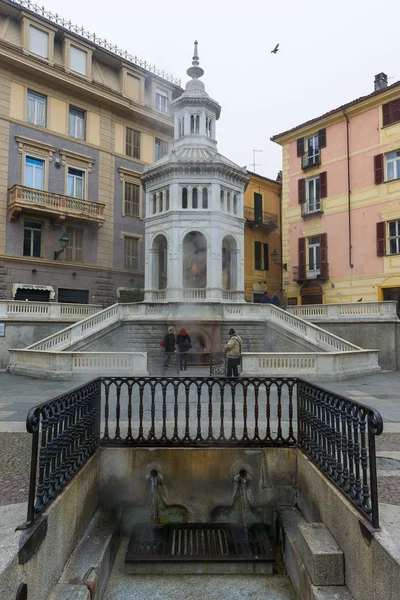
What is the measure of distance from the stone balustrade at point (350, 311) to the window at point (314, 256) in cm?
499

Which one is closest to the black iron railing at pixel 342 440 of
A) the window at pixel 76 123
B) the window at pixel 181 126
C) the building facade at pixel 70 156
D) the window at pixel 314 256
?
the building facade at pixel 70 156

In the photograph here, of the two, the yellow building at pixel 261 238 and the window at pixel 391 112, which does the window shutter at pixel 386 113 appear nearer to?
the window at pixel 391 112

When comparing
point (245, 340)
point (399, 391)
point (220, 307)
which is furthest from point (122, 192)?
point (399, 391)

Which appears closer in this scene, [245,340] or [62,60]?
[245,340]

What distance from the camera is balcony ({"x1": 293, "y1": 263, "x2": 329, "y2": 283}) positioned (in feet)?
78.9

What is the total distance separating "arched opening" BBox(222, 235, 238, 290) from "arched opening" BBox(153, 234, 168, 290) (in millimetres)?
3394

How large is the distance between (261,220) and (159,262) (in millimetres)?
10822

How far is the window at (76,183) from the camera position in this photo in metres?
23.6

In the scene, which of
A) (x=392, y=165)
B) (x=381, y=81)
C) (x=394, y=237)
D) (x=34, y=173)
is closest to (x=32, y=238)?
(x=34, y=173)

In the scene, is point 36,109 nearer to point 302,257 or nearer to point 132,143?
point 132,143

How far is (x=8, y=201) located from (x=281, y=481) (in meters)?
20.8

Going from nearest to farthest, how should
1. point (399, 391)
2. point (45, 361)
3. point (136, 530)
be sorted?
point (136, 530), point (399, 391), point (45, 361)

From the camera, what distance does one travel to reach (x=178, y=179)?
1970 centimetres

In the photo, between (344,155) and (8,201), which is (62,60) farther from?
(344,155)
